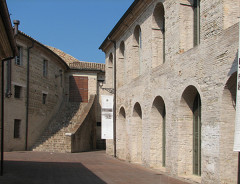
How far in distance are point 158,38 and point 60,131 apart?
13.3 meters

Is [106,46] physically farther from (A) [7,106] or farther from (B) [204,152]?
(B) [204,152]

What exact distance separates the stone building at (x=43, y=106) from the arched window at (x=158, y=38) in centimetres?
1012

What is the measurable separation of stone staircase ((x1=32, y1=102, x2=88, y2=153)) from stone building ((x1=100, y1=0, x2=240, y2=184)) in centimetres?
570

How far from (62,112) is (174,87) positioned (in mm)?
18291

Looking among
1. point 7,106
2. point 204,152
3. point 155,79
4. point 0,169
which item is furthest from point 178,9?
point 7,106

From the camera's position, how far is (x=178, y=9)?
11.6 metres

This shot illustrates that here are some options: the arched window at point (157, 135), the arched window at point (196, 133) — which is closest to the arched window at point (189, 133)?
the arched window at point (196, 133)

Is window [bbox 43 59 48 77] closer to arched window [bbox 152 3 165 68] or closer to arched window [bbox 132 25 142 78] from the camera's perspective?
arched window [bbox 132 25 142 78]

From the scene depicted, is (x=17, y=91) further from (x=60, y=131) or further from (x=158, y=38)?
(x=158, y=38)

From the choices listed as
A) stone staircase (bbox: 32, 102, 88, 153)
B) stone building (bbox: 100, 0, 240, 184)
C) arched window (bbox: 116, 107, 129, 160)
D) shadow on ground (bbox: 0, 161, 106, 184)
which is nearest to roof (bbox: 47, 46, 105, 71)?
stone staircase (bbox: 32, 102, 88, 153)

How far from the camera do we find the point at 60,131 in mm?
25047

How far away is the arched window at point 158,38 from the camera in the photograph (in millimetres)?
14258

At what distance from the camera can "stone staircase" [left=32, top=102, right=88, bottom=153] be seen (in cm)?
2276

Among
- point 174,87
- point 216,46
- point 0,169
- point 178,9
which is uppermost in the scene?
point 178,9
